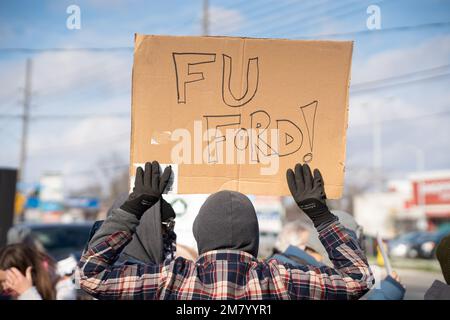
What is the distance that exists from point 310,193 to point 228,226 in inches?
15.7

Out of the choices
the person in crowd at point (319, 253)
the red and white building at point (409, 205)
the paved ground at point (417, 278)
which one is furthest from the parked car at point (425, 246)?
the person in crowd at point (319, 253)

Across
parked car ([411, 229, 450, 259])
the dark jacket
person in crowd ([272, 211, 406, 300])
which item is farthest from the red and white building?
the dark jacket

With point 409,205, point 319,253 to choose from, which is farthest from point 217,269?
point 409,205

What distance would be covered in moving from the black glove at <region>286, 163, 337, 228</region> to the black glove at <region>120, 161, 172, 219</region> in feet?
1.73

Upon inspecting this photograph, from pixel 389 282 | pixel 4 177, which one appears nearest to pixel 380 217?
pixel 4 177

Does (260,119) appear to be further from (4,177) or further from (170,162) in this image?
(4,177)

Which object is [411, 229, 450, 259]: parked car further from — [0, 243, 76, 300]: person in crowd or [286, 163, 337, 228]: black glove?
[286, 163, 337, 228]: black glove

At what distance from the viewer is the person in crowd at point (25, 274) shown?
4.05 m

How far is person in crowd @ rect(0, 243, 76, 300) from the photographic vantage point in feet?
13.3

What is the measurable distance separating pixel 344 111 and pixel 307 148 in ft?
0.79

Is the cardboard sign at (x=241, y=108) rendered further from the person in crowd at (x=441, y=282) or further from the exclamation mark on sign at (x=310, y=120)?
the person in crowd at (x=441, y=282)

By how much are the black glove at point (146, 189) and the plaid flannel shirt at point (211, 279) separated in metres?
0.11

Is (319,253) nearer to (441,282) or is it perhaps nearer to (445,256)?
(445,256)

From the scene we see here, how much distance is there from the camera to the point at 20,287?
4.04 m
